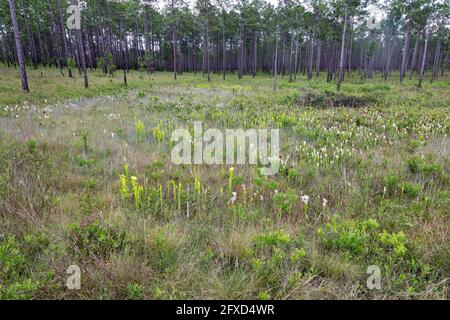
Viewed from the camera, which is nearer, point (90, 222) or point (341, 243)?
point (341, 243)

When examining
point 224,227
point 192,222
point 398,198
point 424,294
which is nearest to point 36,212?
point 192,222

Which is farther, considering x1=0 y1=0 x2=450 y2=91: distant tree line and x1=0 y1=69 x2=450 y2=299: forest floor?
x1=0 y1=0 x2=450 y2=91: distant tree line

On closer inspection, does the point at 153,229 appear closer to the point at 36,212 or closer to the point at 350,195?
the point at 36,212

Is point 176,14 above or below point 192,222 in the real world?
above

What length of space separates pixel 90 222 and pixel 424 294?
361cm

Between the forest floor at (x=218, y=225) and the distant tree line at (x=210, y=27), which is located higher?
the distant tree line at (x=210, y=27)

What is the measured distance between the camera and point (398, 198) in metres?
4.18

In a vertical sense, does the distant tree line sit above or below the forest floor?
above

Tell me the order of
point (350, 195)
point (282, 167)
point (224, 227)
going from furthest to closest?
1. point (282, 167)
2. point (350, 195)
3. point (224, 227)

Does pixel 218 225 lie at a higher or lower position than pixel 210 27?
lower

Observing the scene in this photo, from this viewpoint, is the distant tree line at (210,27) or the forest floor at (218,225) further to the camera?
the distant tree line at (210,27)

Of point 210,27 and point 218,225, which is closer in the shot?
point 218,225
